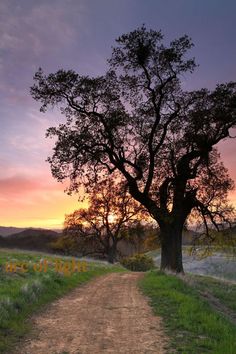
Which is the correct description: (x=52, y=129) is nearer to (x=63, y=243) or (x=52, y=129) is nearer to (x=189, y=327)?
(x=189, y=327)

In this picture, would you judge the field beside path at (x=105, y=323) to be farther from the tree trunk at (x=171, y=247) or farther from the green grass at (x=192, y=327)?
the tree trunk at (x=171, y=247)

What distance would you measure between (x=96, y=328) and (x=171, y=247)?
802 inches

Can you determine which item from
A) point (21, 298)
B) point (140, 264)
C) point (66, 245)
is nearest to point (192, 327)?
point (21, 298)

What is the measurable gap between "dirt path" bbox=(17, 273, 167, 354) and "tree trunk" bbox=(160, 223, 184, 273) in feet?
47.1

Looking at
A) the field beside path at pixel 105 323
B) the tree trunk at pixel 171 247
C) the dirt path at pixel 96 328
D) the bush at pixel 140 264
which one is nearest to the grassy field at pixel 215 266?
the bush at pixel 140 264

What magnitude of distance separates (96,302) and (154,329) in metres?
4.93

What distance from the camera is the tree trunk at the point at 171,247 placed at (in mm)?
31469

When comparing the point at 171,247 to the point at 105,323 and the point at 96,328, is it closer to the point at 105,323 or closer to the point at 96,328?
the point at 105,323

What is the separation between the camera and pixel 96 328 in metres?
11.6

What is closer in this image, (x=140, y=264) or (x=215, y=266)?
(x=215, y=266)

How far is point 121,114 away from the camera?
1286 inches

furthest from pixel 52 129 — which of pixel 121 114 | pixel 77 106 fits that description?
pixel 121 114

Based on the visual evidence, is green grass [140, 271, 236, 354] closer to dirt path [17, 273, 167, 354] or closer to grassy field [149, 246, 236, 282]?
dirt path [17, 273, 167, 354]

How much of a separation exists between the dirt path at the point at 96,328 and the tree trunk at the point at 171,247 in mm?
14350
